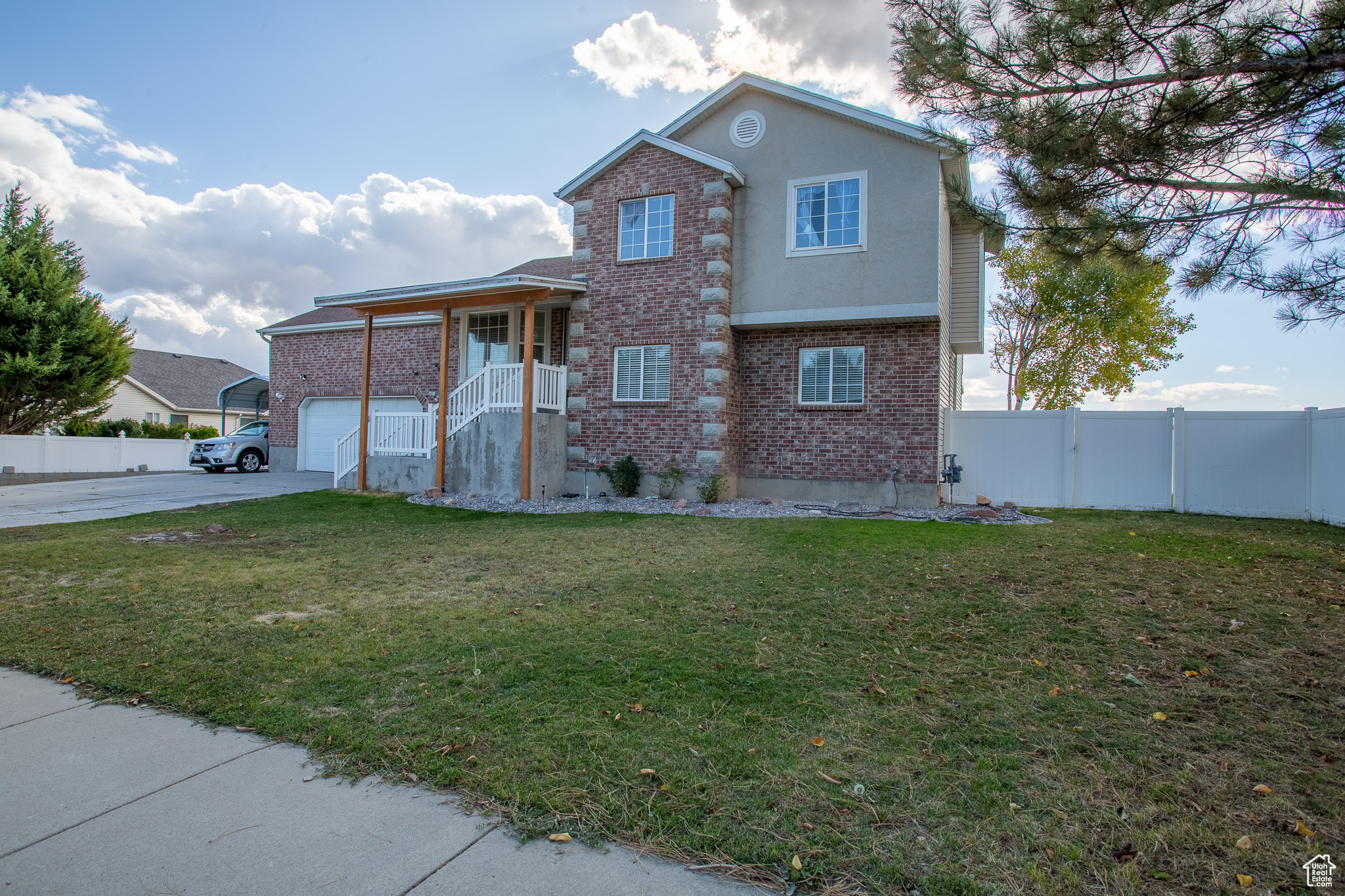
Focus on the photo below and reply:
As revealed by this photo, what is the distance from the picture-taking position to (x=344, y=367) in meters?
19.7

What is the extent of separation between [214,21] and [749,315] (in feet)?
30.7

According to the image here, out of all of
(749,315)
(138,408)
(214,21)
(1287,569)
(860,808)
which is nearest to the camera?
(860,808)

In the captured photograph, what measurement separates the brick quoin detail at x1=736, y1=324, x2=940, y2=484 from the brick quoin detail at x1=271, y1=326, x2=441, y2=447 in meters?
7.49

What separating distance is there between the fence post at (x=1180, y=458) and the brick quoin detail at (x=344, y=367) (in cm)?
1459

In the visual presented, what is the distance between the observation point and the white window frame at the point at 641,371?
13484 millimetres

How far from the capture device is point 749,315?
13328 millimetres

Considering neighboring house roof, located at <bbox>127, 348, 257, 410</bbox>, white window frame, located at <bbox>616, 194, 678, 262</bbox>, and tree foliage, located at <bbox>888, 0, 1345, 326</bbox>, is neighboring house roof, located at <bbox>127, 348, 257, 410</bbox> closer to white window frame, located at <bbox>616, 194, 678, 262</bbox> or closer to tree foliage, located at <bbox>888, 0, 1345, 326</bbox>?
white window frame, located at <bbox>616, 194, 678, 262</bbox>

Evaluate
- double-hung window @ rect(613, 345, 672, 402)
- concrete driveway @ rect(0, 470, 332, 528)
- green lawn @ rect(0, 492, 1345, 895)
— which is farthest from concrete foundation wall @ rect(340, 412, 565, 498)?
green lawn @ rect(0, 492, 1345, 895)

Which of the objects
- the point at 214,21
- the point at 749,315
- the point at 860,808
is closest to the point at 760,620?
the point at 860,808

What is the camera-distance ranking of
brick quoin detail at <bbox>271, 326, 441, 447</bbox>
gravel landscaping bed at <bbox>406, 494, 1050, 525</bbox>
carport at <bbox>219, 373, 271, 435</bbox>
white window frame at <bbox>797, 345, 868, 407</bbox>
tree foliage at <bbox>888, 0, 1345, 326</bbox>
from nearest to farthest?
tree foliage at <bbox>888, 0, 1345, 326</bbox> → gravel landscaping bed at <bbox>406, 494, 1050, 525</bbox> → white window frame at <bbox>797, 345, 868, 407</bbox> → brick quoin detail at <bbox>271, 326, 441, 447</bbox> → carport at <bbox>219, 373, 271, 435</bbox>

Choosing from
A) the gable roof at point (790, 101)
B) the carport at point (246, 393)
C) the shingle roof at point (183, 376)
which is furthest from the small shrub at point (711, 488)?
the shingle roof at point (183, 376)

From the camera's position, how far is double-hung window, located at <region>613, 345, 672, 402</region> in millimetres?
13547

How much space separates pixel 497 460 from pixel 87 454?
17.8 meters

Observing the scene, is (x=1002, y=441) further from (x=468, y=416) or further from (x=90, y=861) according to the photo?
(x=90, y=861)
